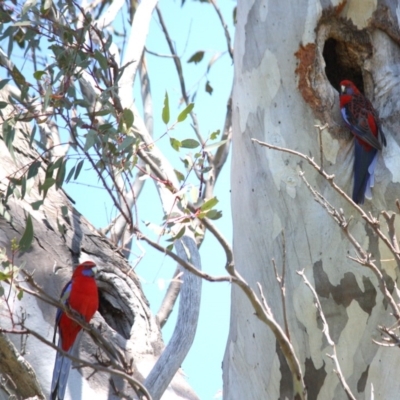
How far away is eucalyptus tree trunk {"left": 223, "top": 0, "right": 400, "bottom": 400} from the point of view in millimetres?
1971

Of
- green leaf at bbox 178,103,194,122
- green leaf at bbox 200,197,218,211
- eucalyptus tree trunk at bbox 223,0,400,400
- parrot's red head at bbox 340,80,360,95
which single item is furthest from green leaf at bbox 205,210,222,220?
parrot's red head at bbox 340,80,360,95

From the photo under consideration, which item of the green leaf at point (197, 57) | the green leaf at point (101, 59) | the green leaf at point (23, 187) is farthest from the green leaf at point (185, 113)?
the green leaf at point (197, 57)

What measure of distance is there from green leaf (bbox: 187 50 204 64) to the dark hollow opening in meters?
2.24

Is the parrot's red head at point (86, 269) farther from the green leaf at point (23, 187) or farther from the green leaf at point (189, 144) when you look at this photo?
the green leaf at point (189, 144)

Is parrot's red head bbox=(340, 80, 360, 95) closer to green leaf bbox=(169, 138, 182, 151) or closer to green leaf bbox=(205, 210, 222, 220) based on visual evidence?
green leaf bbox=(169, 138, 182, 151)

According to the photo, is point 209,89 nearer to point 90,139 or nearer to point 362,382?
point 90,139

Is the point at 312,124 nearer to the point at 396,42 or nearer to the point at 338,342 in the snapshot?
the point at 396,42

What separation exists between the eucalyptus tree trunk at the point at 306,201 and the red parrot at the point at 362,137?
0.03m

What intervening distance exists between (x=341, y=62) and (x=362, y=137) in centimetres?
56

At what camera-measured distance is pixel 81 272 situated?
7.85 ft

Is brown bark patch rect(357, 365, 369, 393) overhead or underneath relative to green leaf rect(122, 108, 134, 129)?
underneath

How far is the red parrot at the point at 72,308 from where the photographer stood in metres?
2.16

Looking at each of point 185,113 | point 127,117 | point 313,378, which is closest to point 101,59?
point 127,117

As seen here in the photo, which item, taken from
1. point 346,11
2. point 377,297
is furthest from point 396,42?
point 377,297
